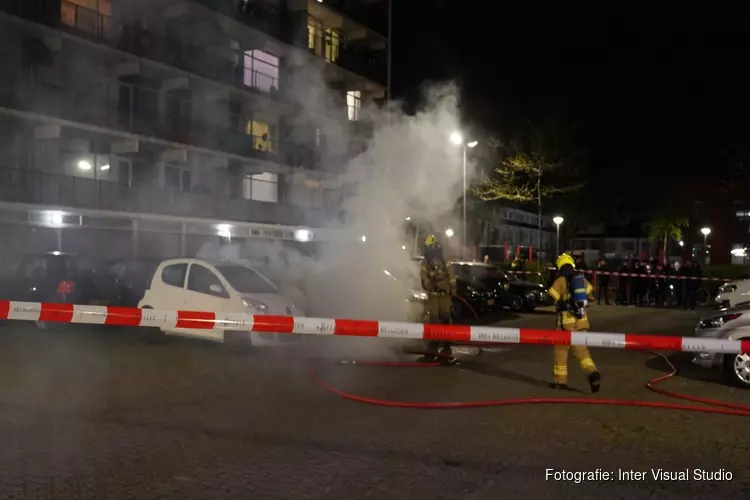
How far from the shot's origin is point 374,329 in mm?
6176

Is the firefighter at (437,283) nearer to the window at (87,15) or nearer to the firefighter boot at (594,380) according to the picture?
the firefighter boot at (594,380)

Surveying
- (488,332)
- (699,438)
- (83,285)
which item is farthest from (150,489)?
(83,285)

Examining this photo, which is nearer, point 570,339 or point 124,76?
point 570,339

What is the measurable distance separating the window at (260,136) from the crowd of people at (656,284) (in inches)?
425

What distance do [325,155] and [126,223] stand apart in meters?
8.44

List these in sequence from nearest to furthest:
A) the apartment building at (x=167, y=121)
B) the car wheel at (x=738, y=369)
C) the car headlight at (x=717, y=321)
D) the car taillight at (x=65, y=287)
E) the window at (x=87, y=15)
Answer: the car wheel at (x=738, y=369)
the car headlight at (x=717, y=321)
the car taillight at (x=65, y=287)
the apartment building at (x=167, y=121)
the window at (x=87, y=15)

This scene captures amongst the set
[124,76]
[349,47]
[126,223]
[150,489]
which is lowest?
[150,489]

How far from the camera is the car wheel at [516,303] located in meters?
18.5

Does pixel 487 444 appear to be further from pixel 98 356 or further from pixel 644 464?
pixel 98 356

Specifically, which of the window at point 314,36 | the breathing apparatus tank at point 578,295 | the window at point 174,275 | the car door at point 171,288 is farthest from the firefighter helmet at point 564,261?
the window at point 314,36

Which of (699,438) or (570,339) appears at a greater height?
(570,339)

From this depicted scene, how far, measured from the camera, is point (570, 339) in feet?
20.4

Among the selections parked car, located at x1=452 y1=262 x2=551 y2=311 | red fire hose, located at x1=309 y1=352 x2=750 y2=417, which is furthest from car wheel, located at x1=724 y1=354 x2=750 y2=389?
parked car, located at x1=452 y1=262 x2=551 y2=311

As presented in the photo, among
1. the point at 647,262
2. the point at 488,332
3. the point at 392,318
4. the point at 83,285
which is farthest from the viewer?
the point at 647,262
